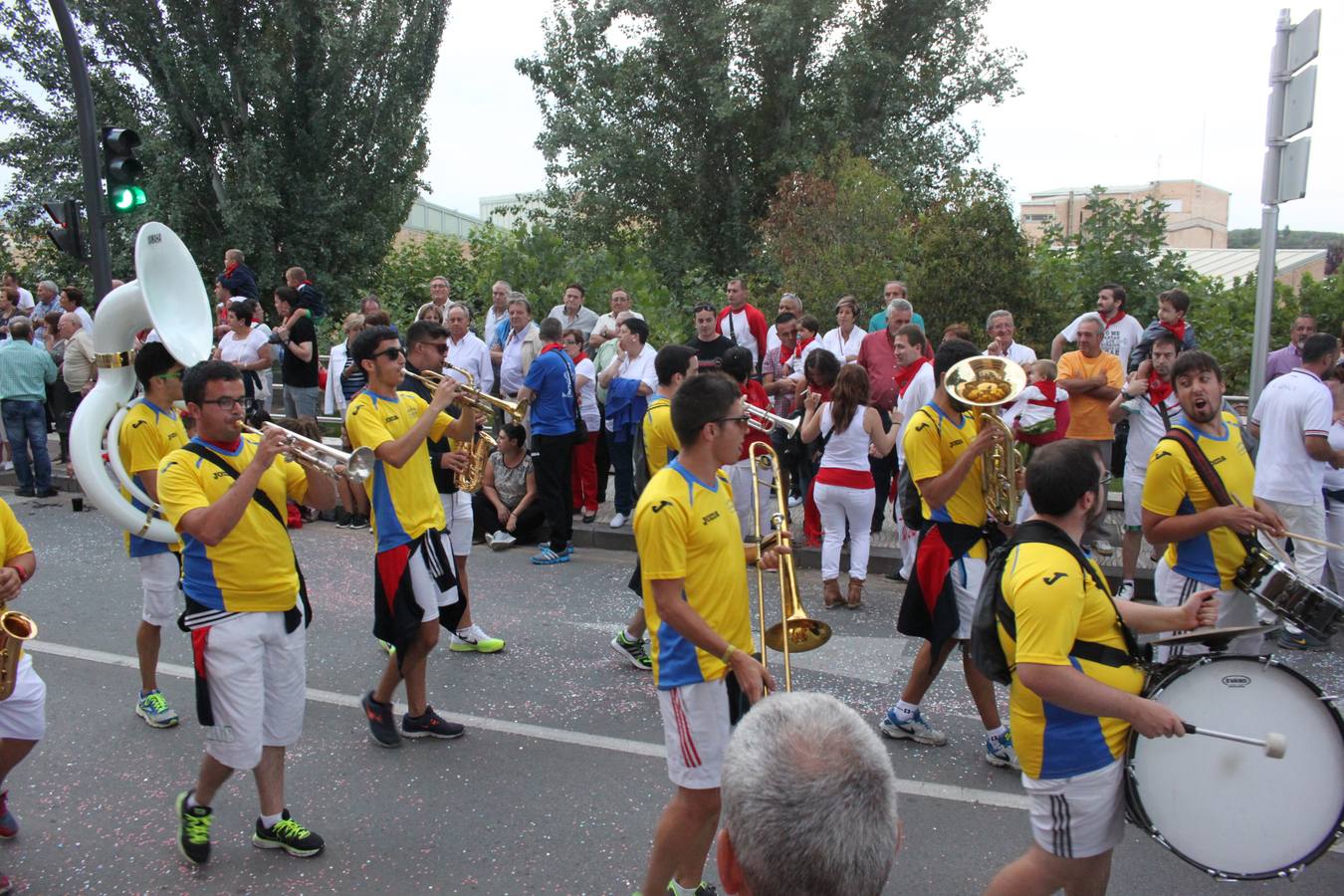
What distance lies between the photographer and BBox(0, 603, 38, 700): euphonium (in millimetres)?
3836

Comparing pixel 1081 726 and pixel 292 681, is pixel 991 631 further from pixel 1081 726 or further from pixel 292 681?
pixel 292 681

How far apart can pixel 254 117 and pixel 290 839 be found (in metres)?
20.2

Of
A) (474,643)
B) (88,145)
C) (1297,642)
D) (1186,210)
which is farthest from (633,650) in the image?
(1186,210)

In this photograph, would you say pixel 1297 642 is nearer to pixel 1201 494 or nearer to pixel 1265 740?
pixel 1201 494

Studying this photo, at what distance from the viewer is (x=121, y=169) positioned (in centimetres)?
1015

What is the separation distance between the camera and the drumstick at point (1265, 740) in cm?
296

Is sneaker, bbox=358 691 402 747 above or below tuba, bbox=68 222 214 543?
below

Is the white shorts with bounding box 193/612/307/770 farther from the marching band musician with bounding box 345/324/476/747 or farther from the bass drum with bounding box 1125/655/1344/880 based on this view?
the bass drum with bounding box 1125/655/1344/880

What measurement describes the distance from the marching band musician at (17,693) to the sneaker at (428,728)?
1.61 m

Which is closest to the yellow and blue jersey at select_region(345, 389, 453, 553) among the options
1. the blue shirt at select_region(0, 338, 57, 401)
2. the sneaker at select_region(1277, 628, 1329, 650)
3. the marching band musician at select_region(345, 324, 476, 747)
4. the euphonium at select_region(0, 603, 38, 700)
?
the marching band musician at select_region(345, 324, 476, 747)

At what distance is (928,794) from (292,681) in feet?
8.89

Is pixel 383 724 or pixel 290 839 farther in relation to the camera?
pixel 383 724

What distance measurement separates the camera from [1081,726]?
3.00 m

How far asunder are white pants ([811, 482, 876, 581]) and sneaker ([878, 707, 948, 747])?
2277mm
